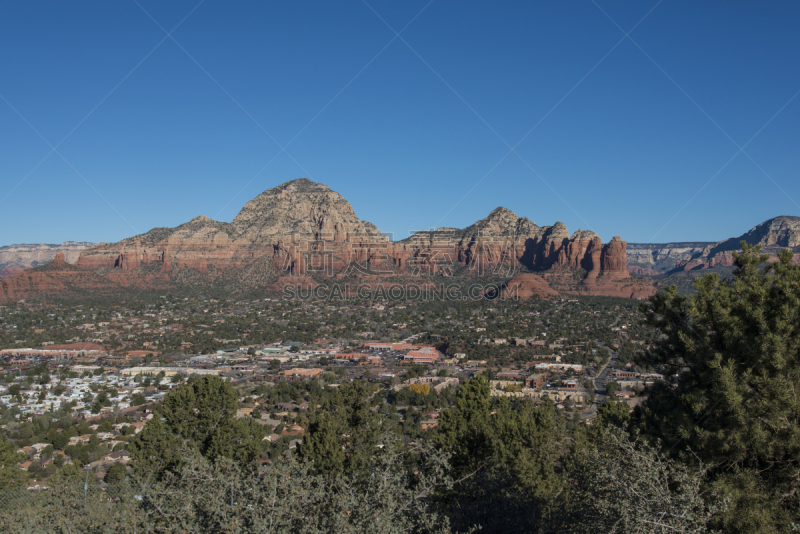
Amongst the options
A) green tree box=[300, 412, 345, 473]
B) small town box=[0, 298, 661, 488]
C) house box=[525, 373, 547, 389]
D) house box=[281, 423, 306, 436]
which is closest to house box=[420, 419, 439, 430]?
small town box=[0, 298, 661, 488]

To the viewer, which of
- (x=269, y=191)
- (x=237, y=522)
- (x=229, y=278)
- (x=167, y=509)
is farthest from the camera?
(x=269, y=191)

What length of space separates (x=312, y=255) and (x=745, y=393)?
121 m

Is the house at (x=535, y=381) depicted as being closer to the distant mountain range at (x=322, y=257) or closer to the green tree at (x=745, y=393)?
the green tree at (x=745, y=393)

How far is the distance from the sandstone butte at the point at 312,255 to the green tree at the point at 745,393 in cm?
9911

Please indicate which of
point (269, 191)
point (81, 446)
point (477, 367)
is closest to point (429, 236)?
point (269, 191)

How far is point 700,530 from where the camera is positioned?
6105 millimetres

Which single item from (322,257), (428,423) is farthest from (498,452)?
(322,257)

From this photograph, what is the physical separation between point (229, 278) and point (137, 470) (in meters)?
117

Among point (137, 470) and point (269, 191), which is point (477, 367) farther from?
point (269, 191)

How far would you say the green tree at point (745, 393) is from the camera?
7355mm

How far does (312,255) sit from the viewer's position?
413 feet

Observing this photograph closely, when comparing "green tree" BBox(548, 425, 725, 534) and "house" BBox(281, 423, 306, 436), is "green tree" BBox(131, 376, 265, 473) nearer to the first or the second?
"green tree" BBox(548, 425, 725, 534)

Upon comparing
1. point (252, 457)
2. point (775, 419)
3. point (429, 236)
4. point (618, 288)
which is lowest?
point (252, 457)

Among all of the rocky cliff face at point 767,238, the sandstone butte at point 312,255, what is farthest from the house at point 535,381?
the rocky cliff face at point 767,238
